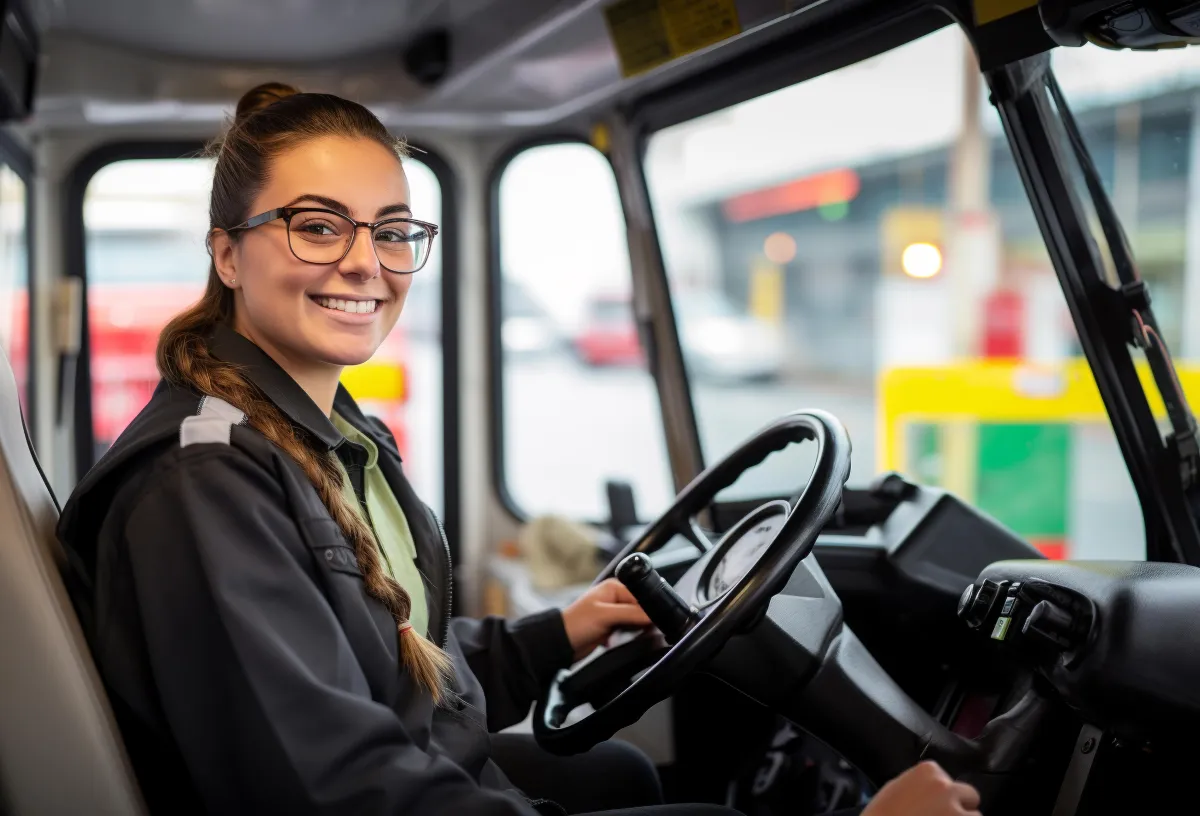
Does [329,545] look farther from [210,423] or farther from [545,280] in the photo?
[545,280]

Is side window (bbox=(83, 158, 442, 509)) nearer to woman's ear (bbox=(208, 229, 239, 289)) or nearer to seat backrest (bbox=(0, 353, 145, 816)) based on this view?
woman's ear (bbox=(208, 229, 239, 289))

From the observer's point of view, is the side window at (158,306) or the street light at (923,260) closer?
the side window at (158,306)

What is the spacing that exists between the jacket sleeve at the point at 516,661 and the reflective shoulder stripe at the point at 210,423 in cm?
64

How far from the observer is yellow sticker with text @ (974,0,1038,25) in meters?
1.62

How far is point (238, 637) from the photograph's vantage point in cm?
110

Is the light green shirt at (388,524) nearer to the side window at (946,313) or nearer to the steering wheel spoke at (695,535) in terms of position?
the steering wheel spoke at (695,535)

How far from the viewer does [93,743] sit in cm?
115

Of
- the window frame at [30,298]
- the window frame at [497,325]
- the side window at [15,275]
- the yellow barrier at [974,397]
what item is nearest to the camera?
the side window at [15,275]

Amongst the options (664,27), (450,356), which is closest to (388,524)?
(664,27)

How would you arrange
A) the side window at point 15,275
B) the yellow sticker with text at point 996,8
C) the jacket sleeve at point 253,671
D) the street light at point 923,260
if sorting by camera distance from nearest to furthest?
the jacket sleeve at point 253,671 → the yellow sticker with text at point 996,8 → the side window at point 15,275 → the street light at point 923,260

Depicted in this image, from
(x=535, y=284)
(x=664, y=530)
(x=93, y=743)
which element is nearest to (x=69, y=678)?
(x=93, y=743)

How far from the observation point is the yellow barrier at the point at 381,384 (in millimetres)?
3611

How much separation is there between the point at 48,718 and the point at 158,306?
8.76 feet

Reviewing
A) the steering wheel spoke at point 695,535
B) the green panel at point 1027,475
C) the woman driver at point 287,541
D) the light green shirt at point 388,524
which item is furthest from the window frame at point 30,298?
the green panel at point 1027,475
